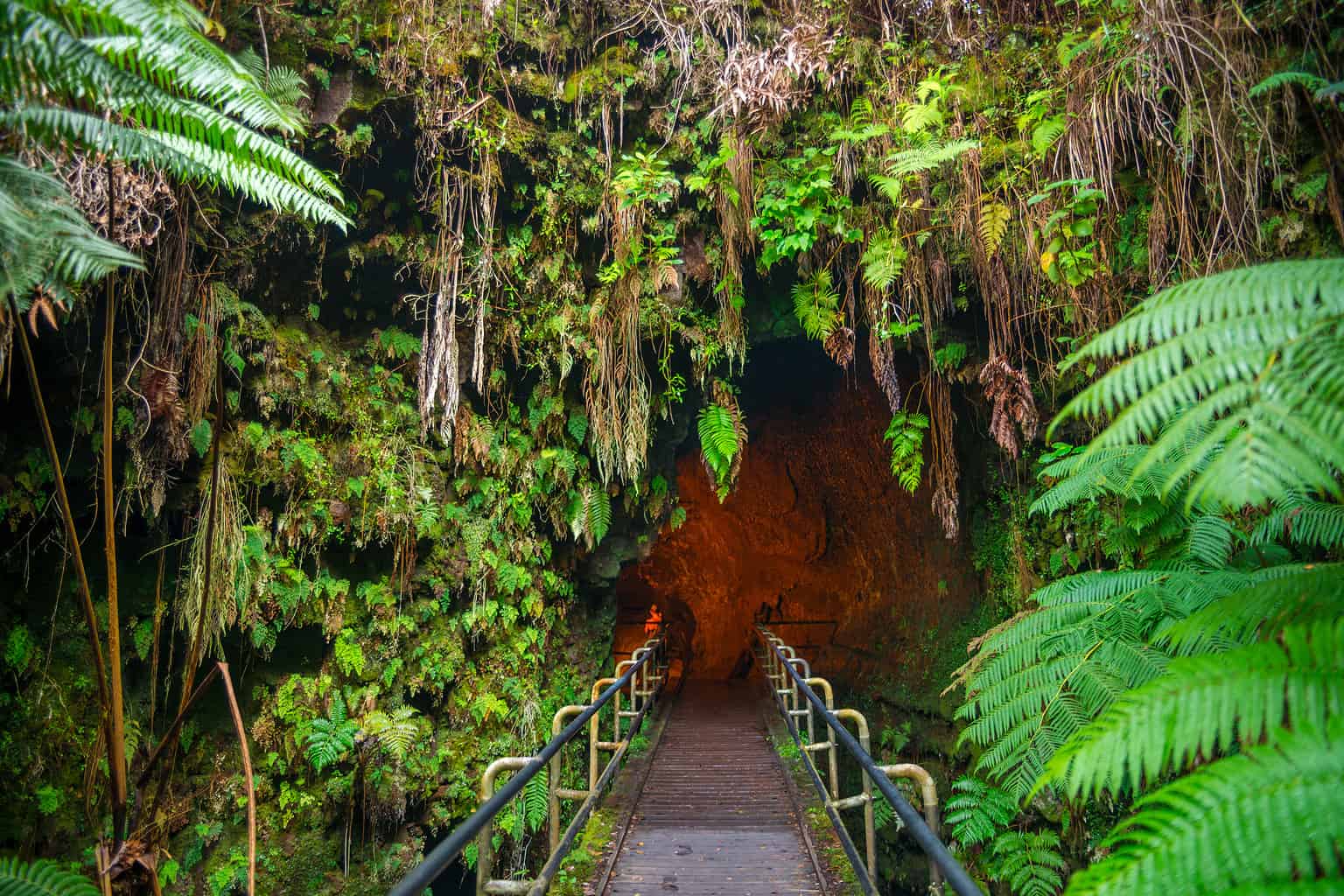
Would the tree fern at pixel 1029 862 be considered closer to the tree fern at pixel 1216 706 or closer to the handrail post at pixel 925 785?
the handrail post at pixel 925 785

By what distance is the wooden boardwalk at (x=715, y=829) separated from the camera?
135 inches

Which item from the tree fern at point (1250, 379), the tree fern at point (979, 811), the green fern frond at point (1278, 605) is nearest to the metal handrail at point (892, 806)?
the green fern frond at point (1278, 605)

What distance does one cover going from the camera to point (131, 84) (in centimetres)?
198

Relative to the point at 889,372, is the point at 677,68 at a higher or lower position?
higher

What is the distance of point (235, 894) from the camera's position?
449cm

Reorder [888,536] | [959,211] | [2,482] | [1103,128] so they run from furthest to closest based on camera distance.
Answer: [888,536]
[959,211]
[1103,128]
[2,482]

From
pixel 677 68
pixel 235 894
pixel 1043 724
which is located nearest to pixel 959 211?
pixel 677 68

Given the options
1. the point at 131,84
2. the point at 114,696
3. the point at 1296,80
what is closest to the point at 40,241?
the point at 131,84

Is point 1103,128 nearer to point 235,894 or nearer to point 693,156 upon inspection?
point 693,156

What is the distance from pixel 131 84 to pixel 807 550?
12576 mm

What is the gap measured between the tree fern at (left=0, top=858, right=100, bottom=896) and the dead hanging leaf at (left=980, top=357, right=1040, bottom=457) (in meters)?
5.69

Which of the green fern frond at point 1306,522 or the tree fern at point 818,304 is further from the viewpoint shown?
the tree fern at point 818,304

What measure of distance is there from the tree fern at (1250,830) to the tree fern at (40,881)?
8.84ft

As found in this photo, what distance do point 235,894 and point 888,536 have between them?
860 cm
